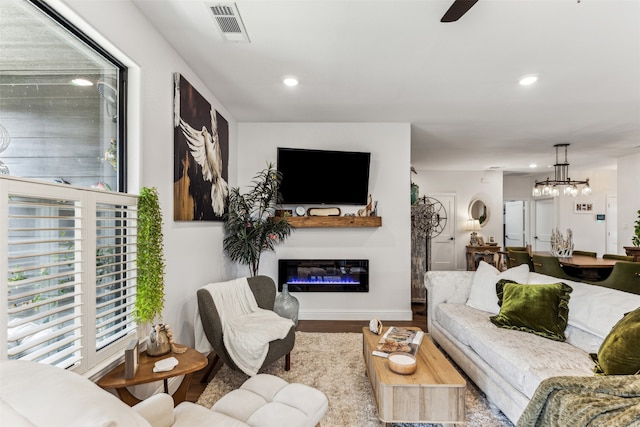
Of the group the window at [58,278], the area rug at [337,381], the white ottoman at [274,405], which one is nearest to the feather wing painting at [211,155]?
the window at [58,278]

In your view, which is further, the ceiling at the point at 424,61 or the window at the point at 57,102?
the ceiling at the point at 424,61

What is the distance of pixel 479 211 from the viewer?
8242 millimetres

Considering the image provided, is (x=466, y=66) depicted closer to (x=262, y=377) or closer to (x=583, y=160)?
(x=262, y=377)

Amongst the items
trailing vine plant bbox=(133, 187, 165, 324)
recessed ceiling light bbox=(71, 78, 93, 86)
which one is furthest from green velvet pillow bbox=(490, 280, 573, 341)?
recessed ceiling light bbox=(71, 78, 93, 86)

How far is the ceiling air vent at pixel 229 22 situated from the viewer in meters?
1.97

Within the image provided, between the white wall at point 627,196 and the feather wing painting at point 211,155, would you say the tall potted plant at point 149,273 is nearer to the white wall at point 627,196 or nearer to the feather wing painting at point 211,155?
the feather wing painting at point 211,155

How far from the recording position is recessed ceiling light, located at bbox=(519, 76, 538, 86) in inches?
115

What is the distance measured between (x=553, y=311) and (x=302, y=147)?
10.6ft

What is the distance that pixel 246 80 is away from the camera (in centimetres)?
307

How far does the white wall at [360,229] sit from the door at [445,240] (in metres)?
4.08

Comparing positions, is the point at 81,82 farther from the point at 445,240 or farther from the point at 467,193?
the point at 467,193

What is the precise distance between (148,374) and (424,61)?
2.91 metres

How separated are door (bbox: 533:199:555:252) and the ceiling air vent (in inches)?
364

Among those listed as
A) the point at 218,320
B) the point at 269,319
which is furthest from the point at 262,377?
the point at 269,319
